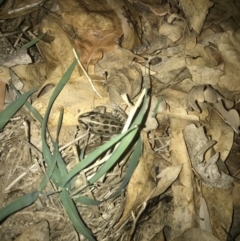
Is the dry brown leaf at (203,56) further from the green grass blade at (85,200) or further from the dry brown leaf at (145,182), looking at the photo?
the green grass blade at (85,200)

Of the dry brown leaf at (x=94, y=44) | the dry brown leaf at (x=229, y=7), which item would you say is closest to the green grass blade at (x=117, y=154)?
the dry brown leaf at (x=94, y=44)

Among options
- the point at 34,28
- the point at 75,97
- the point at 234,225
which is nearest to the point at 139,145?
the point at 75,97

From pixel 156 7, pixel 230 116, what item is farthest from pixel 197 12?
pixel 230 116

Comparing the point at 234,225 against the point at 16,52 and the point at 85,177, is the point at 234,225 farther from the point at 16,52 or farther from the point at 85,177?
the point at 16,52

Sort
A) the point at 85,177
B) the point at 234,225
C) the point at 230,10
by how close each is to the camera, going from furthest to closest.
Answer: the point at 230,10, the point at 234,225, the point at 85,177

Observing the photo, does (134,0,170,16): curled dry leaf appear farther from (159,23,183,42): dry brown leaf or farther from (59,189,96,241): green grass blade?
(59,189,96,241): green grass blade

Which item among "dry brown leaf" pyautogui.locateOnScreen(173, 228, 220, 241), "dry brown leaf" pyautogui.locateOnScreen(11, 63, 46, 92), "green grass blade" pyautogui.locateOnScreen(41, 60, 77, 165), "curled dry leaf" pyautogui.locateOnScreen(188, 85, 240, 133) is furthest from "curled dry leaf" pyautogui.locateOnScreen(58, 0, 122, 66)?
"dry brown leaf" pyautogui.locateOnScreen(173, 228, 220, 241)

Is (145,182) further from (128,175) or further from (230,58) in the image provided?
(230,58)

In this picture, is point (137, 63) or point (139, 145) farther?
point (137, 63)
